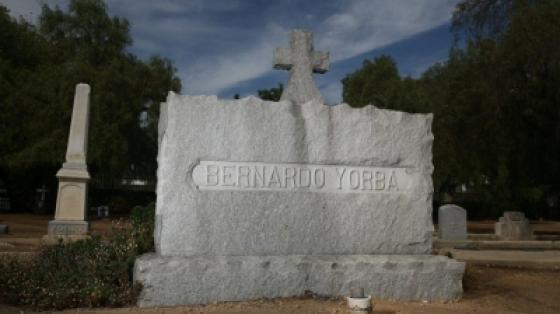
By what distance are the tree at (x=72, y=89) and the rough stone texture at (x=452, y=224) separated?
16.4m

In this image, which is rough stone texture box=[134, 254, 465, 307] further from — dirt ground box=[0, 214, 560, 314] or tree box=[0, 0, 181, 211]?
tree box=[0, 0, 181, 211]

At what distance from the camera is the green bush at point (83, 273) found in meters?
5.20

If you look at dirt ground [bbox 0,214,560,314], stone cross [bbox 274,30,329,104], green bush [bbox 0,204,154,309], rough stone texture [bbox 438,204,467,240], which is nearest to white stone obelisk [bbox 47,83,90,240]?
green bush [bbox 0,204,154,309]

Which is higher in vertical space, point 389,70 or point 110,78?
point 389,70

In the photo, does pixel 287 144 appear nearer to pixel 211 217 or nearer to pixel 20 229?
pixel 211 217

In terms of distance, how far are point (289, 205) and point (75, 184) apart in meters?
11.8

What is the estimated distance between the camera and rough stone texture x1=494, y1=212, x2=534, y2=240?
19297mm

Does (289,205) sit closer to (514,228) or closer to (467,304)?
(467,304)

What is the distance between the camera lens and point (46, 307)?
5188 millimetres

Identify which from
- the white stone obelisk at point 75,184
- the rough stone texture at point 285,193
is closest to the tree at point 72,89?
the white stone obelisk at point 75,184


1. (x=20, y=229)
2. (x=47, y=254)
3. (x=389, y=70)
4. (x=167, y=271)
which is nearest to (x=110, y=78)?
(x=20, y=229)

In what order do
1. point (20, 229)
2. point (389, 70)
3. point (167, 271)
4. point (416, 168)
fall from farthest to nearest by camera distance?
point (389, 70)
point (20, 229)
point (416, 168)
point (167, 271)

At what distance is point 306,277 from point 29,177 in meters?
29.3

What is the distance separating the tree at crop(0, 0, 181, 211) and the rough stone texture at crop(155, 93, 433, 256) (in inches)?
853
